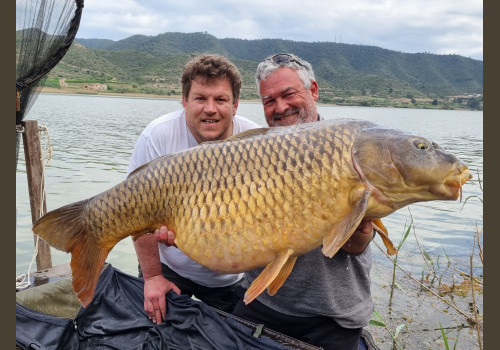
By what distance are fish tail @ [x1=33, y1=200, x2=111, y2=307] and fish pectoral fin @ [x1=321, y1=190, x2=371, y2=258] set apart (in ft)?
2.64

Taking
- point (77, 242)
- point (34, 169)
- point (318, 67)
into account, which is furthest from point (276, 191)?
point (318, 67)

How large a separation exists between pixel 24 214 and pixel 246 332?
400cm

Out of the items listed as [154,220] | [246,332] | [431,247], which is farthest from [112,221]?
[431,247]

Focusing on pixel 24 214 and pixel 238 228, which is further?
pixel 24 214

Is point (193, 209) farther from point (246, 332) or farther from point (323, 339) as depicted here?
point (323, 339)

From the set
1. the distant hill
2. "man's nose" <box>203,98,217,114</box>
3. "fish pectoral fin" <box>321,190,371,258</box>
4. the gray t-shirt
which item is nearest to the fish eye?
"fish pectoral fin" <box>321,190,371,258</box>

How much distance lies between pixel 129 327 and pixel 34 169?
129cm

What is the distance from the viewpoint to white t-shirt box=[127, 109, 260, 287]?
1.96 meters

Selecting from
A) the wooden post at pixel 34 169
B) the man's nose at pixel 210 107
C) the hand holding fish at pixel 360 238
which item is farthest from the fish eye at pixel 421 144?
the wooden post at pixel 34 169

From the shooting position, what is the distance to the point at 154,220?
1.49m

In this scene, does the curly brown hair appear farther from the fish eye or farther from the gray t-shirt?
the fish eye

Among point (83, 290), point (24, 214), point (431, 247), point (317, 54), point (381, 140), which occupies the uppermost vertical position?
point (317, 54)

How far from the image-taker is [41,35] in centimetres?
234

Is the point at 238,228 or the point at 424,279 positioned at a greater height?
the point at 238,228
